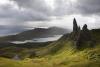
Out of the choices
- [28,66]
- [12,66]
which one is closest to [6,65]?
[12,66]

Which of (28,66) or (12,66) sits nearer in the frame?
(12,66)

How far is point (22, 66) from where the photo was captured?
512 feet

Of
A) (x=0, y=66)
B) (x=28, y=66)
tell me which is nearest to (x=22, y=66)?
(x=28, y=66)

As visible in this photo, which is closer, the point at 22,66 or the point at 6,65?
the point at 6,65

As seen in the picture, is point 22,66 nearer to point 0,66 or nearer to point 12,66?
point 12,66

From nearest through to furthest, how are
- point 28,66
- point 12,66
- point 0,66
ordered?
point 0,66, point 12,66, point 28,66

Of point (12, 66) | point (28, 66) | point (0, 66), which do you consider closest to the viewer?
point (0, 66)

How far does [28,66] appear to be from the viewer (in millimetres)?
163000

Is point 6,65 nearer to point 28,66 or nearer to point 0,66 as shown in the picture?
point 0,66

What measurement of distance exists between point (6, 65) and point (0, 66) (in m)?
8.11

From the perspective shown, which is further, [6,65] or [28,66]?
[28,66]

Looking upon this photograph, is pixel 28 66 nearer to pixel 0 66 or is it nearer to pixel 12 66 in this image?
pixel 12 66

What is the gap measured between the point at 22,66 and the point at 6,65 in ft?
46.4

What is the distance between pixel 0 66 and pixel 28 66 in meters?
29.5
